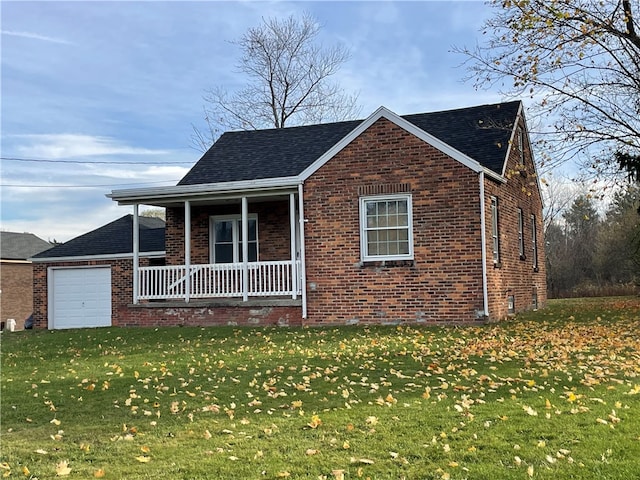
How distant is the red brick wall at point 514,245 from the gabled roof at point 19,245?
79.5 feet

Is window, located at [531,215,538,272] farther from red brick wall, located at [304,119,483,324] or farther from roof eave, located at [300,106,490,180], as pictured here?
red brick wall, located at [304,119,483,324]

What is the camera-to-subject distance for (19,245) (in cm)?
3325

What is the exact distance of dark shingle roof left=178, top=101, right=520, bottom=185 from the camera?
56.9ft

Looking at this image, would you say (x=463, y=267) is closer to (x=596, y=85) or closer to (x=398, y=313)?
(x=398, y=313)

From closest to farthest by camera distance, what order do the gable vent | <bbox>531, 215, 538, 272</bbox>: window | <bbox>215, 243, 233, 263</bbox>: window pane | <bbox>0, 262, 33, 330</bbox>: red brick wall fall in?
the gable vent → <bbox>215, 243, 233, 263</bbox>: window pane → <bbox>531, 215, 538, 272</bbox>: window → <bbox>0, 262, 33, 330</bbox>: red brick wall

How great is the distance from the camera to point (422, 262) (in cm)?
1480

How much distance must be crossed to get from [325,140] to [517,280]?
23.3 feet

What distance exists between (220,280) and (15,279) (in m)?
19.5

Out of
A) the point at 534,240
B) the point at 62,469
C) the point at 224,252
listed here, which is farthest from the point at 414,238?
the point at 62,469

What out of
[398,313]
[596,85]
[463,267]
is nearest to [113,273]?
[398,313]

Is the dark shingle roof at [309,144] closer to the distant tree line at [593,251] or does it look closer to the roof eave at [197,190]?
the roof eave at [197,190]

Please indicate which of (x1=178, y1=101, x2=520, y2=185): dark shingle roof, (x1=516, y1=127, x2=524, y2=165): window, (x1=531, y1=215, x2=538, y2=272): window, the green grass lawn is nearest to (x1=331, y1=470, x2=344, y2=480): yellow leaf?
the green grass lawn

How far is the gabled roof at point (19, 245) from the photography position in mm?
31828

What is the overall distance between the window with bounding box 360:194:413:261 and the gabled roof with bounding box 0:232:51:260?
22618 mm
